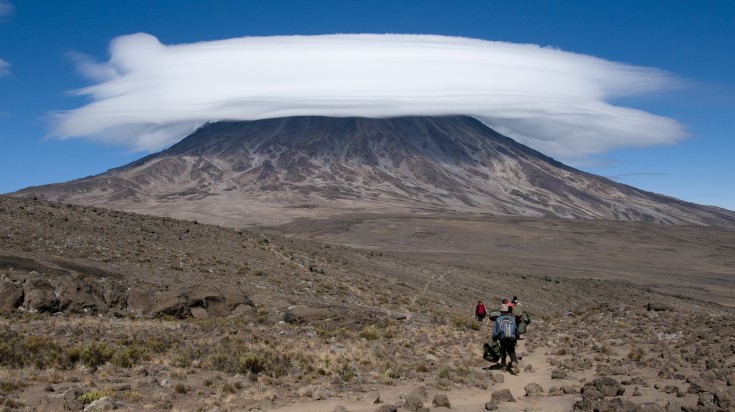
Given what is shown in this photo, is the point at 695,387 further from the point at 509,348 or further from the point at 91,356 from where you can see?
the point at 91,356

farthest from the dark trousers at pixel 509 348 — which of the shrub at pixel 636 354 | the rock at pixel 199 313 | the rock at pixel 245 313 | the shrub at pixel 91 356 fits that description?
the rock at pixel 199 313

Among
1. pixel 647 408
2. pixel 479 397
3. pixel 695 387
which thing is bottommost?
pixel 479 397

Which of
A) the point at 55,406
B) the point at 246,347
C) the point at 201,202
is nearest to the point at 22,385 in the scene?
the point at 55,406

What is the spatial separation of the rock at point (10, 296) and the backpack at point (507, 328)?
14188mm

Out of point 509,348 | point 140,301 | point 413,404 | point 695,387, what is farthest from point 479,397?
point 140,301

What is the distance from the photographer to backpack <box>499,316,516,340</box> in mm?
12930

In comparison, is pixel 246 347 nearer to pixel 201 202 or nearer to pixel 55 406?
pixel 55 406

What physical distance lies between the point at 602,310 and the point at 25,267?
77.8 feet

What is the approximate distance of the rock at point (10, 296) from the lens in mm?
17609

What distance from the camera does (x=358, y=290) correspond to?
32.6 meters

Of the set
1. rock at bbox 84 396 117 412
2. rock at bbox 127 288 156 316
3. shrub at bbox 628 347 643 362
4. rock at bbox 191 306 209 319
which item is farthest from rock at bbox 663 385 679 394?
rock at bbox 127 288 156 316

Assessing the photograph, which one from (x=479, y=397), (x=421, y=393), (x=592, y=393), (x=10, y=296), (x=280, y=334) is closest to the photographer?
(x=592, y=393)

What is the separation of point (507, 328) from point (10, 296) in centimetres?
1459

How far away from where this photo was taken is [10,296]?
1786cm
